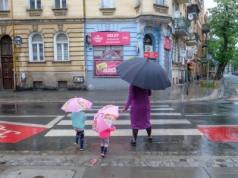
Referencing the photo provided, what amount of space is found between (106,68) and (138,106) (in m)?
14.6

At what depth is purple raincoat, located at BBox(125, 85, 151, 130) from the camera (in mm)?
5553

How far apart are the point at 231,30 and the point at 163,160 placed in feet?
110

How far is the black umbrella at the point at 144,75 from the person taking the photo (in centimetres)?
503

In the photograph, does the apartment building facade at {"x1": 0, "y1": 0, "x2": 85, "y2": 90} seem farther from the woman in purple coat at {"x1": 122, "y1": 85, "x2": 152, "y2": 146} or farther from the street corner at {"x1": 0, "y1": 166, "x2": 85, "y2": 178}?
the street corner at {"x1": 0, "y1": 166, "x2": 85, "y2": 178}

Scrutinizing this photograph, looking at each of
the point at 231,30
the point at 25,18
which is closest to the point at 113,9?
the point at 25,18

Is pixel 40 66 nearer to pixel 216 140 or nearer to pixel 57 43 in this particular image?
pixel 57 43

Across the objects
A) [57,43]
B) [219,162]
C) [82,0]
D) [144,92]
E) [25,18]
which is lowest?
[219,162]

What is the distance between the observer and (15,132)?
23.4ft

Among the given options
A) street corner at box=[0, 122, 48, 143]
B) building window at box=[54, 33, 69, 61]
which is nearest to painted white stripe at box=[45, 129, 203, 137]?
street corner at box=[0, 122, 48, 143]

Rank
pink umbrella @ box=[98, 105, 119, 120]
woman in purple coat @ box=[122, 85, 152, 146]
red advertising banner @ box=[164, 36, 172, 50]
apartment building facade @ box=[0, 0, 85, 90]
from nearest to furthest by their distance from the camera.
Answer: pink umbrella @ box=[98, 105, 119, 120] → woman in purple coat @ box=[122, 85, 152, 146] → apartment building facade @ box=[0, 0, 85, 90] → red advertising banner @ box=[164, 36, 172, 50]

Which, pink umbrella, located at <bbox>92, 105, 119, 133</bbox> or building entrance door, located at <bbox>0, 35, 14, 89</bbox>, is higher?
building entrance door, located at <bbox>0, 35, 14, 89</bbox>

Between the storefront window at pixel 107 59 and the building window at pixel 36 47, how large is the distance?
4.59 m

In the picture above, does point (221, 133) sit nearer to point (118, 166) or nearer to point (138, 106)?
point (138, 106)

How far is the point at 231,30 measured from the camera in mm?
33688
